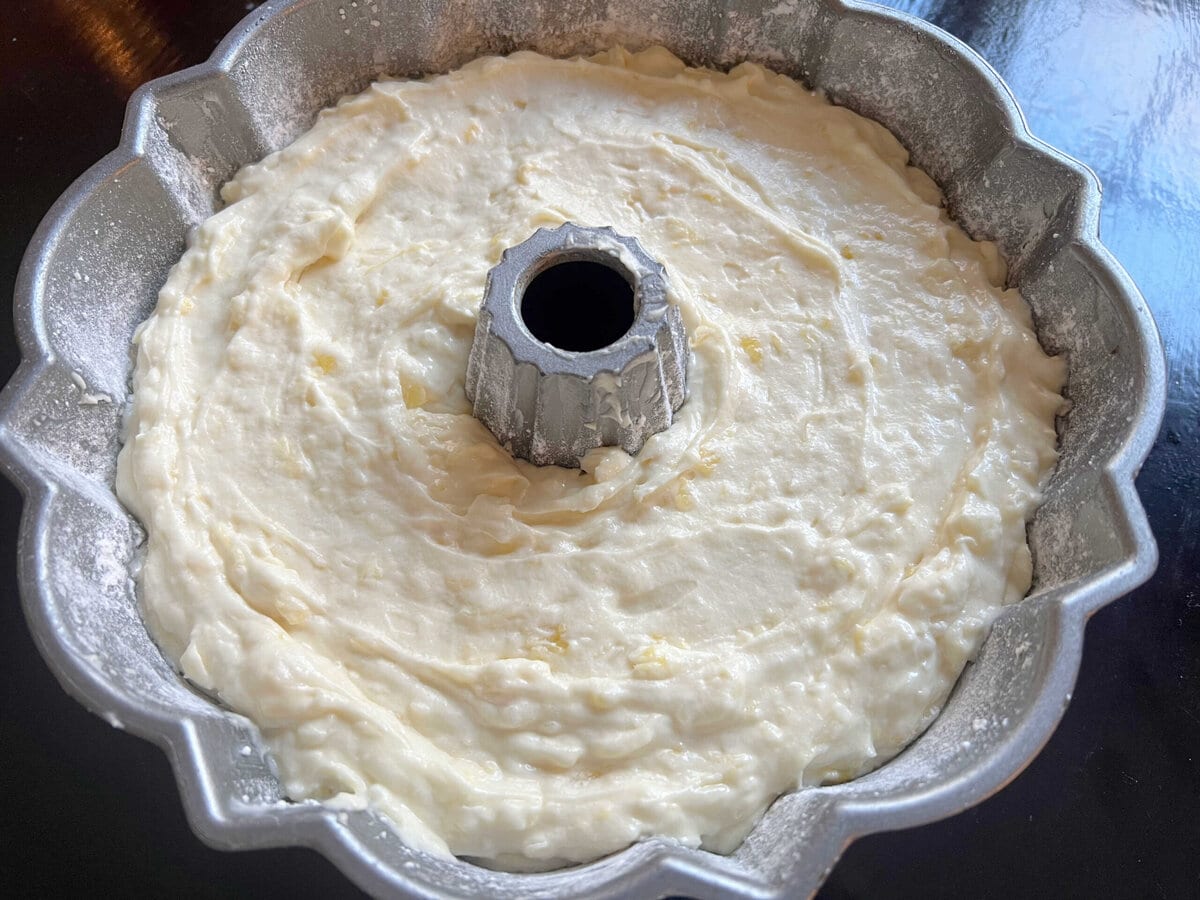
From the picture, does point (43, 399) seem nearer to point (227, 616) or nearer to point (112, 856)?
point (227, 616)

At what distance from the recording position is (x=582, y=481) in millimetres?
1835

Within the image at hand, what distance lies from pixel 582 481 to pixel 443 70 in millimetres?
1101

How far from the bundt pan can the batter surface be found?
0.06 metres

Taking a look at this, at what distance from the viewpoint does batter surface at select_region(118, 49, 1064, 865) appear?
5.23ft

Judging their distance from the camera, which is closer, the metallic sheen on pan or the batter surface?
the batter surface

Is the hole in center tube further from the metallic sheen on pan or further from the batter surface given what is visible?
the batter surface

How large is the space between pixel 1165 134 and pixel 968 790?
204 cm

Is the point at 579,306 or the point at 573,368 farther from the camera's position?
the point at 579,306

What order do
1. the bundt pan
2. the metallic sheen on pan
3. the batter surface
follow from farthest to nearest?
the metallic sheen on pan, the batter surface, the bundt pan

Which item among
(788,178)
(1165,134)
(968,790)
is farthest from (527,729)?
(1165,134)

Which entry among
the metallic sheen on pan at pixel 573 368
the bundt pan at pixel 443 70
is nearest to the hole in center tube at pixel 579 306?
the metallic sheen on pan at pixel 573 368

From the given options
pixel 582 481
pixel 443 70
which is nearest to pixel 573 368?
pixel 582 481

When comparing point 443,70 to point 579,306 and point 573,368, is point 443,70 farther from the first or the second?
point 573,368

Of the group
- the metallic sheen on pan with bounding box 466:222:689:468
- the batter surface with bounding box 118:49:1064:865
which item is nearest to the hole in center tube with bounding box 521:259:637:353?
the metallic sheen on pan with bounding box 466:222:689:468
